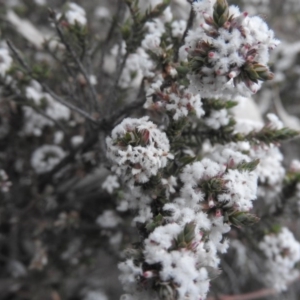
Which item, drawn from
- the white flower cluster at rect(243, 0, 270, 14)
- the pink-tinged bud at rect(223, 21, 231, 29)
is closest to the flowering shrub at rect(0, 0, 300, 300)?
the pink-tinged bud at rect(223, 21, 231, 29)

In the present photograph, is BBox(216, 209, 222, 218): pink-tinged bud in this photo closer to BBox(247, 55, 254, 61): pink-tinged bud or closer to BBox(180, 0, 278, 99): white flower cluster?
BBox(180, 0, 278, 99): white flower cluster

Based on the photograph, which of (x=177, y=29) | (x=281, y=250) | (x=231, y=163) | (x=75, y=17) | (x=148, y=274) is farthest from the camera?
(x=281, y=250)

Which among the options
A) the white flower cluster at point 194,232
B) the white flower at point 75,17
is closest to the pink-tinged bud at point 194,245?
the white flower cluster at point 194,232

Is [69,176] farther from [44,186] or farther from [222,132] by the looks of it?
[222,132]

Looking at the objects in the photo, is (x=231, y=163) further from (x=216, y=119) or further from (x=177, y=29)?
(x=177, y=29)

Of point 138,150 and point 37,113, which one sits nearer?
point 138,150

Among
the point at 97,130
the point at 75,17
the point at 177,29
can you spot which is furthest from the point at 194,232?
the point at 75,17
